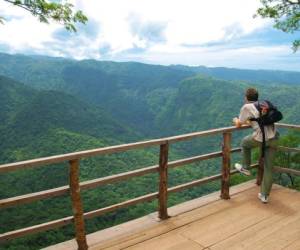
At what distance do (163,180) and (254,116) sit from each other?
1.67m

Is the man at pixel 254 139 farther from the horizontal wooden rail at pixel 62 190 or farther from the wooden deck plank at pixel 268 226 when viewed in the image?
the horizontal wooden rail at pixel 62 190

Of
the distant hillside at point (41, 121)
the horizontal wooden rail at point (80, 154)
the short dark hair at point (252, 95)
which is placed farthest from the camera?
the distant hillside at point (41, 121)

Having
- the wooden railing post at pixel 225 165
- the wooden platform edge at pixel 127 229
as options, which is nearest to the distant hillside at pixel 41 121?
the wooden railing post at pixel 225 165

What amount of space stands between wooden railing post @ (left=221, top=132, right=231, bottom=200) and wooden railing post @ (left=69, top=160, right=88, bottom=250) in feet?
8.11

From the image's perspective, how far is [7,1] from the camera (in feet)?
19.6

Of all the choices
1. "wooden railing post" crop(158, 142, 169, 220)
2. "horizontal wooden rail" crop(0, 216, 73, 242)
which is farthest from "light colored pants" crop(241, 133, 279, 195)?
"horizontal wooden rail" crop(0, 216, 73, 242)

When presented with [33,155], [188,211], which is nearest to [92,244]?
[188,211]

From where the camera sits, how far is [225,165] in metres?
5.36

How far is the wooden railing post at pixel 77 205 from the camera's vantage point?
374 centimetres

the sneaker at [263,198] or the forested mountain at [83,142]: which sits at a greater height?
the sneaker at [263,198]

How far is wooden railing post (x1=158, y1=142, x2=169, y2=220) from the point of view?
4.55 metres

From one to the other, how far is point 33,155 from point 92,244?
8047cm

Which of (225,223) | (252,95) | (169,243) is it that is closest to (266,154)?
(252,95)

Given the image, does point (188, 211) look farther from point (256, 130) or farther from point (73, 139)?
point (73, 139)
